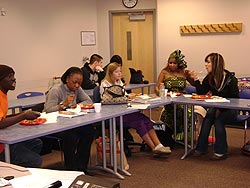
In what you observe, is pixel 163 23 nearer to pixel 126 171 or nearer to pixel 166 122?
pixel 166 122

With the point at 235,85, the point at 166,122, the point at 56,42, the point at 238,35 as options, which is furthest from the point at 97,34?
the point at 235,85

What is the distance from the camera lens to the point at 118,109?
4.05 m

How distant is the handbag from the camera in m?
4.30

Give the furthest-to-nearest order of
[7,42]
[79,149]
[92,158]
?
[7,42]
[92,158]
[79,149]

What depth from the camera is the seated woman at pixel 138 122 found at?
4.50m

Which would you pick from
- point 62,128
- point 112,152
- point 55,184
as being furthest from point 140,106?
point 55,184

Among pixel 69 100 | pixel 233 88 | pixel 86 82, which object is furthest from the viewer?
pixel 86 82

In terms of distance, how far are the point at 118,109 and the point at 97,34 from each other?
419cm

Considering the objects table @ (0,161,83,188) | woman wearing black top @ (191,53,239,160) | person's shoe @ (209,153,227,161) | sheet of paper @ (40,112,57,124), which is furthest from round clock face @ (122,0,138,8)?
table @ (0,161,83,188)

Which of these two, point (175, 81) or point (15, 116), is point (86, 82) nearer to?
point (175, 81)

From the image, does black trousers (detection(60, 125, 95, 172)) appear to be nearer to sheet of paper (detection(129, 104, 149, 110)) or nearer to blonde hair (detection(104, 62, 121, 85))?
sheet of paper (detection(129, 104, 149, 110))

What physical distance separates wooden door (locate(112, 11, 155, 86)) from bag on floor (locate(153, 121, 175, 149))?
2.92m

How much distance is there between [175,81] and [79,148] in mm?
1796

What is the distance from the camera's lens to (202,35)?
7.02m
